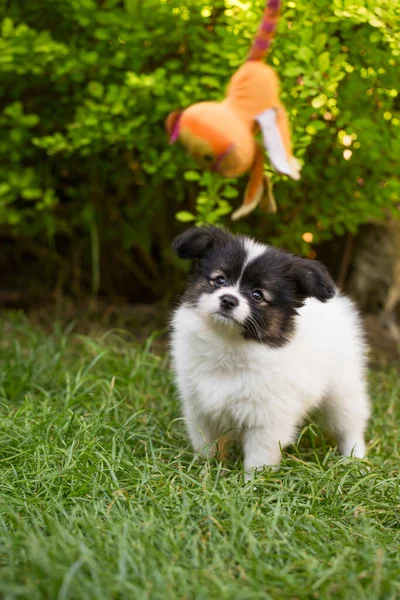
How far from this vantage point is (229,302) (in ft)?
10.4

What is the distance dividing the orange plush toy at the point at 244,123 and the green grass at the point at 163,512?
53.9 inches

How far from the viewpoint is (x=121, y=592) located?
7.28 feet

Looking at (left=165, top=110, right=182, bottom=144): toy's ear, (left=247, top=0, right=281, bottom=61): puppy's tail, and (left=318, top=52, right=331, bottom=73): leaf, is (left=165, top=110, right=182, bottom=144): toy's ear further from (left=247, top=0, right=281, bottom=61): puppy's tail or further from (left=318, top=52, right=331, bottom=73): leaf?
(left=318, top=52, right=331, bottom=73): leaf

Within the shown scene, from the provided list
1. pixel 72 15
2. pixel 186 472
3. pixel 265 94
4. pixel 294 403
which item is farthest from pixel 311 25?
pixel 186 472

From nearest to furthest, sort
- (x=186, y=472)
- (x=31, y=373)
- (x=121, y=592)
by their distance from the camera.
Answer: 1. (x=121, y=592)
2. (x=186, y=472)
3. (x=31, y=373)

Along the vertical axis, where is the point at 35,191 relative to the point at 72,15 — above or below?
below

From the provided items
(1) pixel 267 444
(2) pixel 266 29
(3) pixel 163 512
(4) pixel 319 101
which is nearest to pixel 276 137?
(2) pixel 266 29

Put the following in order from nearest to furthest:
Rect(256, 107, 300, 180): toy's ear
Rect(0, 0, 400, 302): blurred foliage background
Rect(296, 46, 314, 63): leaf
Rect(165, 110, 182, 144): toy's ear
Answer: Rect(256, 107, 300, 180): toy's ear, Rect(165, 110, 182, 144): toy's ear, Rect(296, 46, 314, 63): leaf, Rect(0, 0, 400, 302): blurred foliage background

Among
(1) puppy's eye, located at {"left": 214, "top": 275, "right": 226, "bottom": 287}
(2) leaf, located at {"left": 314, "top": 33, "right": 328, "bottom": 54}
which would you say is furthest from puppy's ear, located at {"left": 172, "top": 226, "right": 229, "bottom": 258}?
(2) leaf, located at {"left": 314, "top": 33, "right": 328, "bottom": 54}

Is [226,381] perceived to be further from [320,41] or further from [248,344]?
[320,41]

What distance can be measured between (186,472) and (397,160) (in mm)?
2556

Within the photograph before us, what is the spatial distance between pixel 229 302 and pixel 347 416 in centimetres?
120

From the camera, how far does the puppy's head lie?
10.6ft

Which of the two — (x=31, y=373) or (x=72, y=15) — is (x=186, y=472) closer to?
(x=31, y=373)
